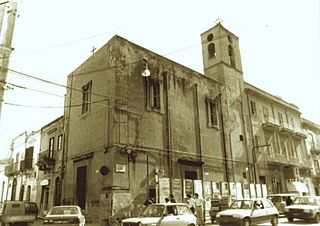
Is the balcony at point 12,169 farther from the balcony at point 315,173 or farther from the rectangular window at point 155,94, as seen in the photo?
the balcony at point 315,173

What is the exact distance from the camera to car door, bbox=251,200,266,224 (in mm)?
13162

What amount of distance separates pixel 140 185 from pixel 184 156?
4.03 metres

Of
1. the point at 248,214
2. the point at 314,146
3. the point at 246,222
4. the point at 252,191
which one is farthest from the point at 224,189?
the point at 314,146

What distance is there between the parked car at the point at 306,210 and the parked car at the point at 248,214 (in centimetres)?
212

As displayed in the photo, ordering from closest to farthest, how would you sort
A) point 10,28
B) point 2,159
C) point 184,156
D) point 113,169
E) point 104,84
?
point 10,28 < point 113,169 < point 104,84 < point 184,156 < point 2,159

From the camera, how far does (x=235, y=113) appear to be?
24.6 metres

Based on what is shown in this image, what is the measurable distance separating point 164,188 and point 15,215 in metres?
8.97

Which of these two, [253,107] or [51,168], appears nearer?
[51,168]

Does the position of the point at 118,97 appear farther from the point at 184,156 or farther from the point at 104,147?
the point at 184,156

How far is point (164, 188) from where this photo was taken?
1717 cm

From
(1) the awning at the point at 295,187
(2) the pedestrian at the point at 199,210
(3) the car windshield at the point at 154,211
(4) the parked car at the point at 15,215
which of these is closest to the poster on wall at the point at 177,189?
(2) the pedestrian at the point at 199,210

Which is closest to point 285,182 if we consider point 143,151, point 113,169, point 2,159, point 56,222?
point 143,151

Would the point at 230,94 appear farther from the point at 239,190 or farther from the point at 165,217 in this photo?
the point at 165,217

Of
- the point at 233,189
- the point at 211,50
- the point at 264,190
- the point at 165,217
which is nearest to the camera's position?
the point at 165,217
